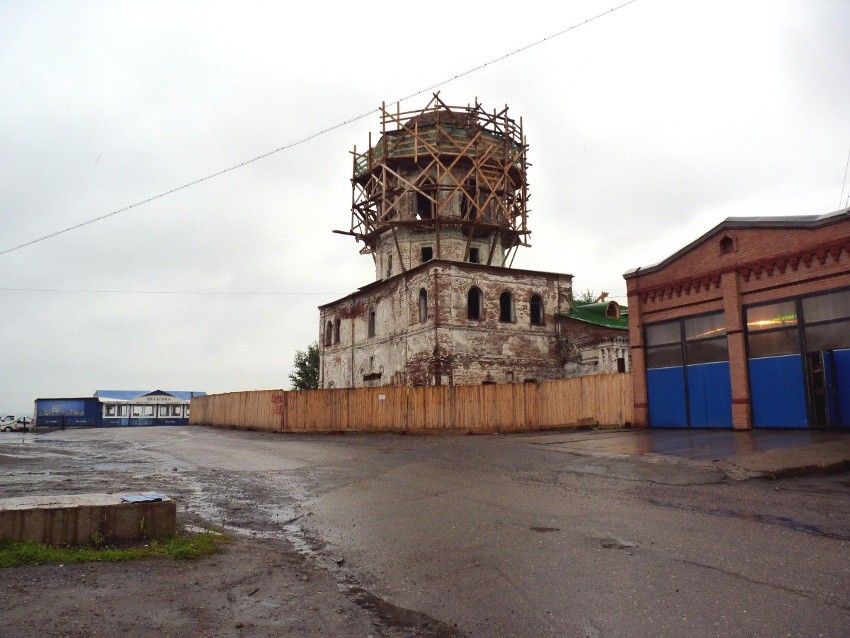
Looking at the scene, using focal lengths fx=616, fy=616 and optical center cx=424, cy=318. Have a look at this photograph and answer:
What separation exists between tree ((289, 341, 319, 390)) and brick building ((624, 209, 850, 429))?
5118 cm

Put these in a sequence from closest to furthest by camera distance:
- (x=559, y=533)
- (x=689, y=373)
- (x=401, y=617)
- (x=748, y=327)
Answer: (x=401, y=617) < (x=559, y=533) < (x=748, y=327) < (x=689, y=373)

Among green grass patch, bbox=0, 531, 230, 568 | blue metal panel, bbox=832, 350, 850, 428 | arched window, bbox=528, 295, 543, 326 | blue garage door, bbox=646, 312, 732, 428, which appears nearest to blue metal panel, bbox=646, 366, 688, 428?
blue garage door, bbox=646, 312, 732, 428

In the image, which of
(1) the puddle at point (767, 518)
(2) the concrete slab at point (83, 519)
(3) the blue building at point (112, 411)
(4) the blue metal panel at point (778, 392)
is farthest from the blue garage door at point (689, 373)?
(3) the blue building at point (112, 411)

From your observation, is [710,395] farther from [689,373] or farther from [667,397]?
[667,397]

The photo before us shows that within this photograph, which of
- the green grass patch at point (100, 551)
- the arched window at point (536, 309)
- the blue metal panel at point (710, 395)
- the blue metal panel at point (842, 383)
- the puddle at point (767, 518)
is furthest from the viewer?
the arched window at point (536, 309)

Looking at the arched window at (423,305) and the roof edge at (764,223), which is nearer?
the roof edge at (764,223)

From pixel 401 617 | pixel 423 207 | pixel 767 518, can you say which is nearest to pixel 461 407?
pixel 423 207

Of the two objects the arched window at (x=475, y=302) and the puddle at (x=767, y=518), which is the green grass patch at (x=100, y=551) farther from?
the arched window at (x=475, y=302)

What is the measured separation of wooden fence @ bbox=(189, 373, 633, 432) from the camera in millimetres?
21766

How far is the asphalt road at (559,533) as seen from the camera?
4344 mm

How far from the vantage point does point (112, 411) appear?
56.8m

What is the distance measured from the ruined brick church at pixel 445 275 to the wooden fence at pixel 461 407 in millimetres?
4028

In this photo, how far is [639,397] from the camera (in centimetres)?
1916

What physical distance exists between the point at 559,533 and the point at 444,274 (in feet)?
79.2
